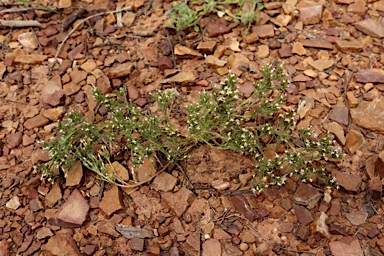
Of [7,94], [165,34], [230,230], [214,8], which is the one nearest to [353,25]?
[214,8]

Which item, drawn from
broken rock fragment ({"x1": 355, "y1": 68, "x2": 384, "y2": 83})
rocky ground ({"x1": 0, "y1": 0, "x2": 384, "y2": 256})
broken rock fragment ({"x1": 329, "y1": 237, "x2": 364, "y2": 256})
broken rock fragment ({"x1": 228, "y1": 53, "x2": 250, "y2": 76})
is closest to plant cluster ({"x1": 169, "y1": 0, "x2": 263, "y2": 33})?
rocky ground ({"x1": 0, "y1": 0, "x2": 384, "y2": 256})

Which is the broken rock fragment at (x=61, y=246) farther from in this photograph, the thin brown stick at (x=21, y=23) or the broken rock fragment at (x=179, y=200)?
the thin brown stick at (x=21, y=23)

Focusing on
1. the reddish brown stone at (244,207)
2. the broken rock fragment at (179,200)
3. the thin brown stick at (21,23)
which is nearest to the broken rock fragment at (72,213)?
the broken rock fragment at (179,200)

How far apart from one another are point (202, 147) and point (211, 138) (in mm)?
149

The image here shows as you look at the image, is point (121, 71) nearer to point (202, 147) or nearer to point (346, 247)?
point (202, 147)

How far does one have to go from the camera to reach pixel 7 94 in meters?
3.79

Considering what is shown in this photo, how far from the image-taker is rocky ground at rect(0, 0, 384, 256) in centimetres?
306

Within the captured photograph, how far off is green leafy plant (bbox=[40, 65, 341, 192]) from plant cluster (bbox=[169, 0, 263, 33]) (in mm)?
908

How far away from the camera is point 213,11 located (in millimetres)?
4133

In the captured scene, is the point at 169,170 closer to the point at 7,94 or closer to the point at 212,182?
the point at 212,182

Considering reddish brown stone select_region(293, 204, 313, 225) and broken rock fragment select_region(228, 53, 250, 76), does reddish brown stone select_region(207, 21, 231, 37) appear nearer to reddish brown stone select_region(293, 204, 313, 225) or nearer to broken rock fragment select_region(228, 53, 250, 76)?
broken rock fragment select_region(228, 53, 250, 76)

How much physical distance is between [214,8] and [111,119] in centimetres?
154

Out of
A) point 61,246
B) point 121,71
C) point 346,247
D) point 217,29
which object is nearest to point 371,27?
point 217,29

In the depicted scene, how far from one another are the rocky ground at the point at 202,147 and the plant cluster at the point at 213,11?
0.32ft
